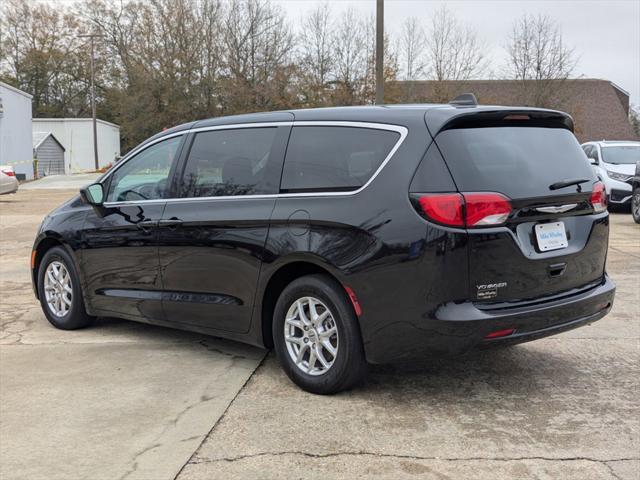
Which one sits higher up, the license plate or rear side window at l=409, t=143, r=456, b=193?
rear side window at l=409, t=143, r=456, b=193

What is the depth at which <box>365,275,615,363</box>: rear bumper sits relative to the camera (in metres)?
3.63

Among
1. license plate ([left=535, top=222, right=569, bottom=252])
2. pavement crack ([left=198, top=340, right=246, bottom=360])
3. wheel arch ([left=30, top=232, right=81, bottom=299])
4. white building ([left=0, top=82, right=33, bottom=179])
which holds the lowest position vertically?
pavement crack ([left=198, top=340, right=246, bottom=360])

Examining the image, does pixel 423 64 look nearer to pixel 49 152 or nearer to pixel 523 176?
pixel 49 152

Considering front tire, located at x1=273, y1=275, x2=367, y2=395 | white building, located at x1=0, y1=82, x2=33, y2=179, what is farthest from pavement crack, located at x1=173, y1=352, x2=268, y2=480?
white building, located at x1=0, y1=82, x2=33, y2=179

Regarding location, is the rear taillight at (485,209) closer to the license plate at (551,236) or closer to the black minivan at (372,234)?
the black minivan at (372,234)

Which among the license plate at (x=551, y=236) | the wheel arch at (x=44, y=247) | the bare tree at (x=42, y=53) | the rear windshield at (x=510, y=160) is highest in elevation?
the bare tree at (x=42, y=53)

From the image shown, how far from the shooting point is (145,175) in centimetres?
540

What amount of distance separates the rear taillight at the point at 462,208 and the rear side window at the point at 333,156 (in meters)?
0.43

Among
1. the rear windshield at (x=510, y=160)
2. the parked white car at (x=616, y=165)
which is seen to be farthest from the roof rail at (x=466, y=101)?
the parked white car at (x=616, y=165)

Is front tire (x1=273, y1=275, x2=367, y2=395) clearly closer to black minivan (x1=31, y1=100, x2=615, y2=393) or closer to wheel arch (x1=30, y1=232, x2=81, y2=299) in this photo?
black minivan (x1=31, y1=100, x2=615, y2=393)

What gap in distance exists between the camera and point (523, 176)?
3.87m

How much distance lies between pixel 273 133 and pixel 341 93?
118 feet

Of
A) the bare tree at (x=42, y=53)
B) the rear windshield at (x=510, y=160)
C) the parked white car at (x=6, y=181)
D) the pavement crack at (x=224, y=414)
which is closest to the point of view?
the pavement crack at (x=224, y=414)

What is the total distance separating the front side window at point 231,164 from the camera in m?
4.51
